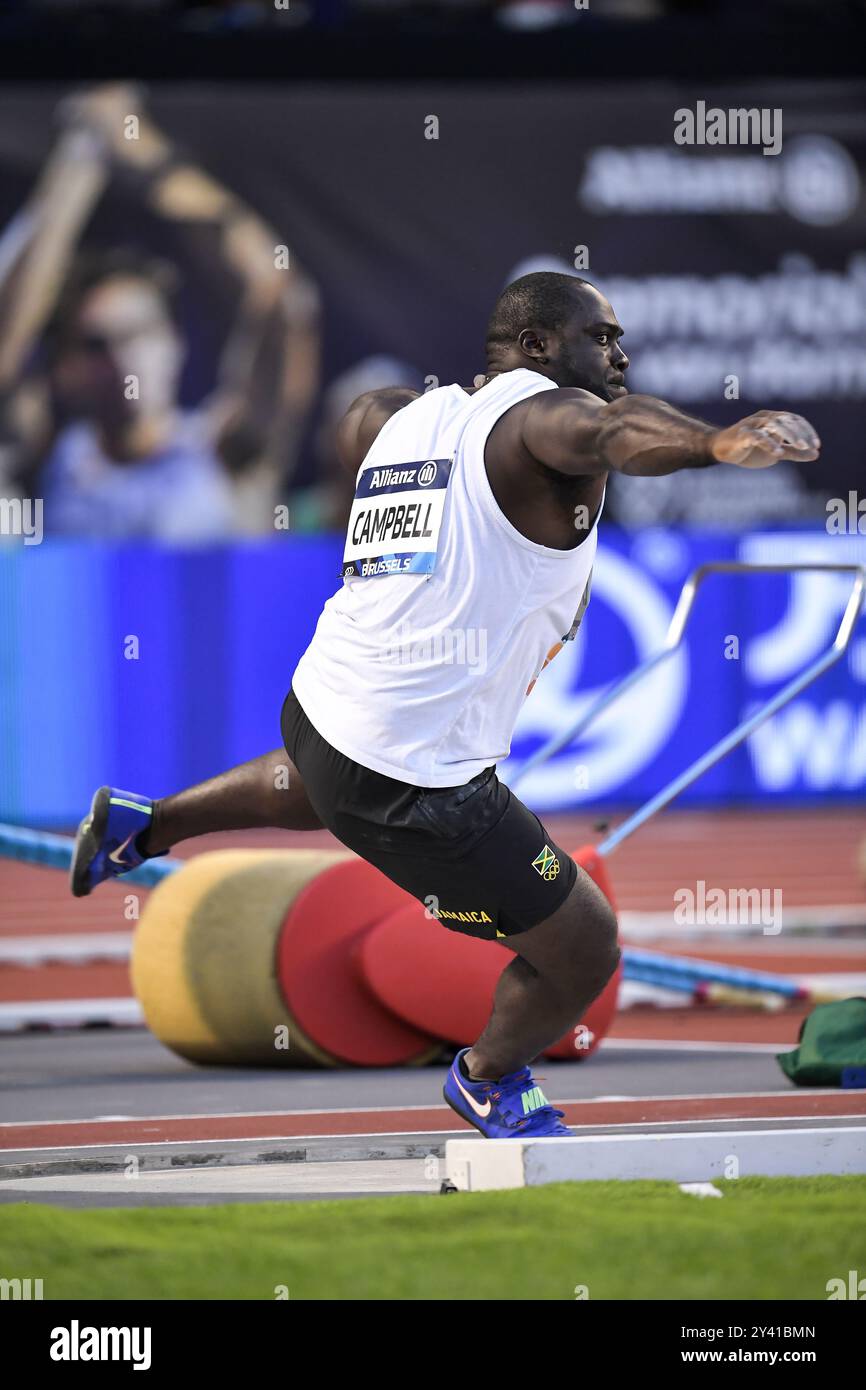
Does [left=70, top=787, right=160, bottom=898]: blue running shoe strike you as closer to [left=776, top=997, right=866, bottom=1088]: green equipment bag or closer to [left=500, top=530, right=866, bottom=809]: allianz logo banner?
[left=776, top=997, right=866, bottom=1088]: green equipment bag

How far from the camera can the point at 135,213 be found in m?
14.7

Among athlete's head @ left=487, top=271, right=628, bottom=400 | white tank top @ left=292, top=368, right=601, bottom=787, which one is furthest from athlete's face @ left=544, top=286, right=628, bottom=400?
white tank top @ left=292, top=368, right=601, bottom=787

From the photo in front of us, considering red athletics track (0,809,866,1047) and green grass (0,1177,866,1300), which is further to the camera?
red athletics track (0,809,866,1047)

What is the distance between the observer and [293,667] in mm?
14570

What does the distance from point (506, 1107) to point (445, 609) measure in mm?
1074

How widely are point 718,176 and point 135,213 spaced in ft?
13.4

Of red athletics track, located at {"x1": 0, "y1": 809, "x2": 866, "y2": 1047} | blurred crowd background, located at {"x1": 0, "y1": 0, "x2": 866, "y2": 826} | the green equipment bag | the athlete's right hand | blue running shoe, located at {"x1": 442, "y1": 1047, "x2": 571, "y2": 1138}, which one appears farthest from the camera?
blurred crowd background, located at {"x1": 0, "y1": 0, "x2": 866, "y2": 826}

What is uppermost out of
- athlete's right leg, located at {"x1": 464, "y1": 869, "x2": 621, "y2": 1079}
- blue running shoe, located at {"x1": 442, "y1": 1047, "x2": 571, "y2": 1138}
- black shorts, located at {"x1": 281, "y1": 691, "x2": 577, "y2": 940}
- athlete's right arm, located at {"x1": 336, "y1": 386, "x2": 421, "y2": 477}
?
athlete's right arm, located at {"x1": 336, "y1": 386, "x2": 421, "y2": 477}

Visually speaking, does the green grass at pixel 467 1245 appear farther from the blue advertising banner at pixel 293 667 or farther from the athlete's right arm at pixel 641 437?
the blue advertising banner at pixel 293 667

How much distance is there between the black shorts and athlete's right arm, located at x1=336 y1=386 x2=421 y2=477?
764 mm

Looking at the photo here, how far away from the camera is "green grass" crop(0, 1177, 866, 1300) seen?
3318 millimetres
